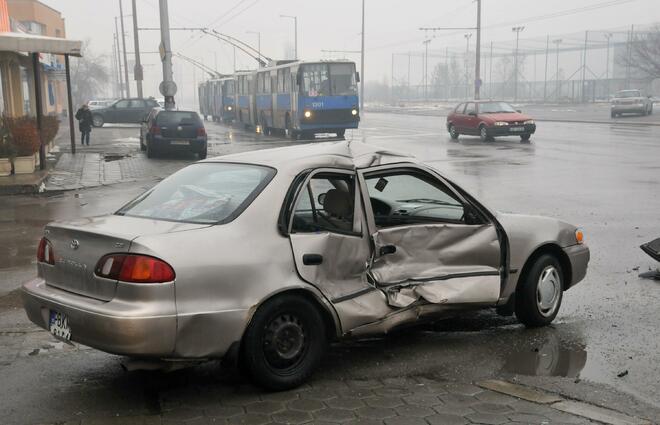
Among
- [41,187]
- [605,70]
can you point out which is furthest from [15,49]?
[605,70]

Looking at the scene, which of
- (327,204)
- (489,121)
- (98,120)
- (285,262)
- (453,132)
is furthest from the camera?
(98,120)

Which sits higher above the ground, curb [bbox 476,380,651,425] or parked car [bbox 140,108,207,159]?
parked car [bbox 140,108,207,159]

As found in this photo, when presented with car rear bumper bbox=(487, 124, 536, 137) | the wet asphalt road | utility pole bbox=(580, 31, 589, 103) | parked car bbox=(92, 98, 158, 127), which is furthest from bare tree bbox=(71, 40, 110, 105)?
the wet asphalt road

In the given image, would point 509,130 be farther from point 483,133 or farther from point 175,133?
point 175,133

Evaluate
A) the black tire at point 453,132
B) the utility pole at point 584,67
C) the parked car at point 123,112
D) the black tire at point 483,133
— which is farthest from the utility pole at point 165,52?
the utility pole at point 584,67

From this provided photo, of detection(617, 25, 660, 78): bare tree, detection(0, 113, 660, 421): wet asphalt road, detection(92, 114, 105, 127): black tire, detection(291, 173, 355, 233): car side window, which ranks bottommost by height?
detection(0, 113, 660, 421): wet asphalt road

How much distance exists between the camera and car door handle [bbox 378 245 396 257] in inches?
207

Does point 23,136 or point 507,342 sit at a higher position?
point 23,136

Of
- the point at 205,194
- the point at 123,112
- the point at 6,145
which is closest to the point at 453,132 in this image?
the point at 6,145

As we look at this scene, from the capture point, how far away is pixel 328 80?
31703mm

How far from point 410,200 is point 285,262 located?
1.93 meters

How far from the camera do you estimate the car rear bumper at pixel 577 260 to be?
20.6 feet

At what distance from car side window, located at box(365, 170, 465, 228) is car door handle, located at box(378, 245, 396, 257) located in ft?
0.82

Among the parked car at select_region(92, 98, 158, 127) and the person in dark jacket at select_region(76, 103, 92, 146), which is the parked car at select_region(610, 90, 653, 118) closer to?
the parked car at select_region(92, 98, 158, 127)
